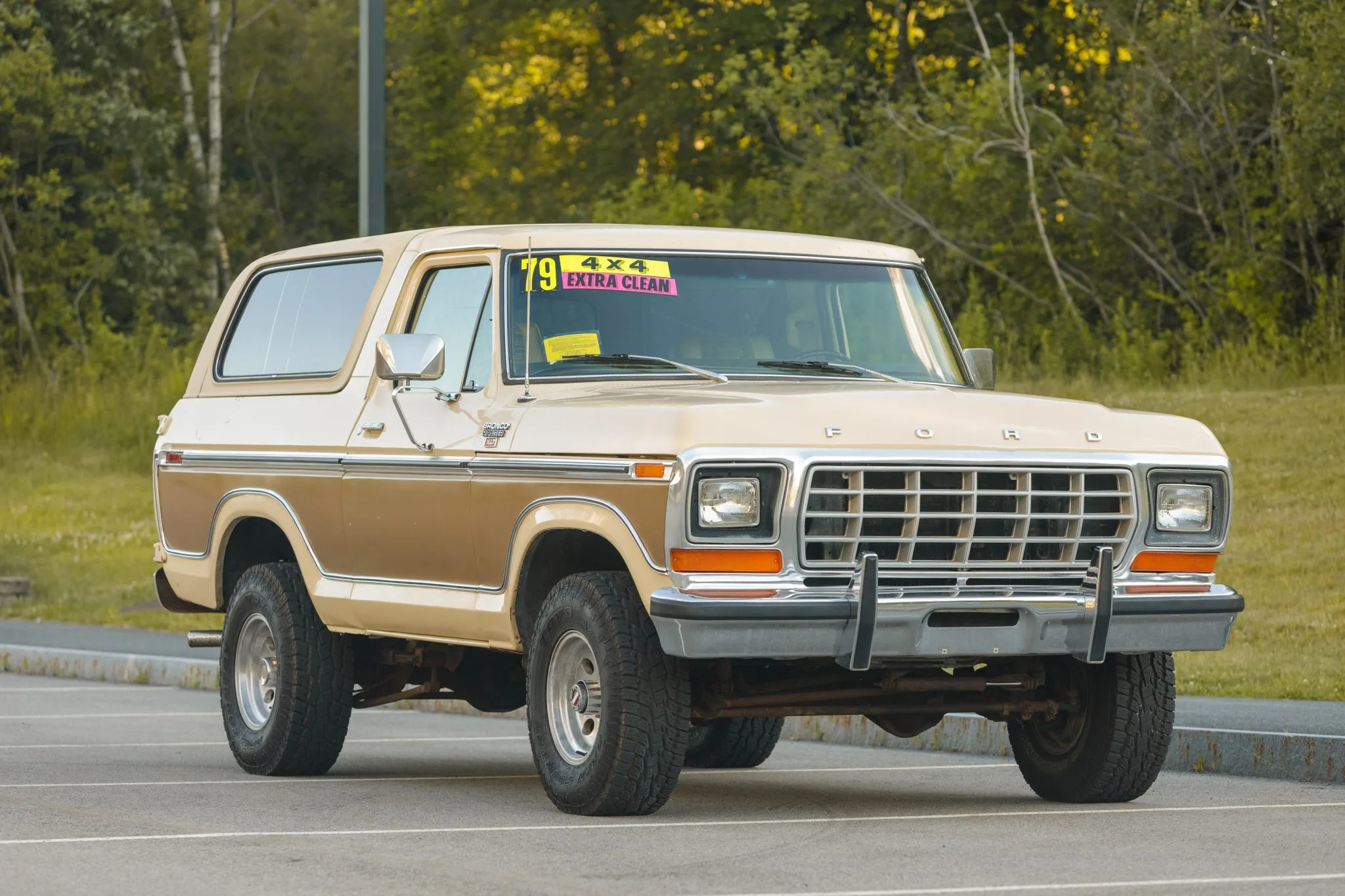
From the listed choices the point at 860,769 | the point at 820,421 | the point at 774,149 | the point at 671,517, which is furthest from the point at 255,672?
the point at 774,149

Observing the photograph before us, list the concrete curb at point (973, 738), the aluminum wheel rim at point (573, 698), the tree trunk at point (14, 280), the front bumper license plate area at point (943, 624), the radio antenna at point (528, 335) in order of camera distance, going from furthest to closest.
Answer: the tree trunk at point (14, 280) < the concrete curb at point (973, 738) < the radio antenna at point (528, 335) < the aluminum wheel rim at point (573, 698) < the front bumper license plate area at point (943, 624)

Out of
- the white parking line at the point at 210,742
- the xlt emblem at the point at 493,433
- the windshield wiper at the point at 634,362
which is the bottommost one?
the white parking line at the point at 210,742

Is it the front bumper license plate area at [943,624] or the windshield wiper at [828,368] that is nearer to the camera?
the front bumper license plate area at [943,624]

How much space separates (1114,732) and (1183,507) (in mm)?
968

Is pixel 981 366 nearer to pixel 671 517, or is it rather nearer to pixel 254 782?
pixel 671 517

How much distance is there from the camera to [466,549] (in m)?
9.16

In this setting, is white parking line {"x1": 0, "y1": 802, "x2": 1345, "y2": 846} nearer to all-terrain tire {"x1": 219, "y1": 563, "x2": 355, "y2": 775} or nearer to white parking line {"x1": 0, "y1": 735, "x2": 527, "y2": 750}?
all-terrain tire {"x1": 219, "y1": 563, "x2": 355, "y2": 775}

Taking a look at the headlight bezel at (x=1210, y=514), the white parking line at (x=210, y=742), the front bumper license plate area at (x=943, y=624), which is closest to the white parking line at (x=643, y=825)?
the front bumper license plate area at (x=943, y=624)

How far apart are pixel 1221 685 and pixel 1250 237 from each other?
1406 cm

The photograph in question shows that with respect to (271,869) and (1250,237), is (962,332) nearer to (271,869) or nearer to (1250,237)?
(1250,237)

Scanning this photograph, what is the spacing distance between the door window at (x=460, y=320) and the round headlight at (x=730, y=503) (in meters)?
1.66

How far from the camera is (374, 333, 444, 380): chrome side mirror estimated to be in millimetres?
9086

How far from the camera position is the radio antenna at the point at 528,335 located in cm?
905

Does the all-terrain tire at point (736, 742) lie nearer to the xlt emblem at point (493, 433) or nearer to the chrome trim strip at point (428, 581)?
the chrome trim strip at point (428, 581)
